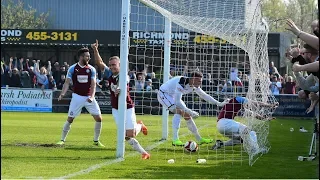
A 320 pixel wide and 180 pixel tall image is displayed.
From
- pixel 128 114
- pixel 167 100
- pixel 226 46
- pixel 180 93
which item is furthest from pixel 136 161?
pixel 226 46

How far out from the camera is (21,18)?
5934 centimetres

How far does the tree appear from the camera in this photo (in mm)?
58153

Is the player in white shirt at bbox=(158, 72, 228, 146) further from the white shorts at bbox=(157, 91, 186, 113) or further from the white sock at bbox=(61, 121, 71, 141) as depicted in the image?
the white sock at bbox=(61, 121, 71, 141)

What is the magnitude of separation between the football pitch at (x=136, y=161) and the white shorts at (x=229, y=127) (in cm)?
41

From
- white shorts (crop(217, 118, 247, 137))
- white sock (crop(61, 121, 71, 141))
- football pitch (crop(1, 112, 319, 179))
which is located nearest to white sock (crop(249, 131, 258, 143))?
football pitch (crop(1, 112, 319, 179))

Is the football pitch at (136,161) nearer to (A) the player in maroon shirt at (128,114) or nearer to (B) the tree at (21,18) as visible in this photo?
(A) the player in maroon shirt at (128,114)

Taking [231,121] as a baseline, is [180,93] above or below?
above

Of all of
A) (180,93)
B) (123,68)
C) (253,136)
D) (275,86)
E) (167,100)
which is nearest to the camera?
(123,68)

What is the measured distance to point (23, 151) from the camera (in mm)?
14375

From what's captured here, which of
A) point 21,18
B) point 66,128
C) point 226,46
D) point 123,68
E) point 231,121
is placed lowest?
point 66,128

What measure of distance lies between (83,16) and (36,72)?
83.4ft

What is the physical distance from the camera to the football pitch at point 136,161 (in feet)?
36.1

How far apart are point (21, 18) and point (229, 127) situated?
46.7 metres

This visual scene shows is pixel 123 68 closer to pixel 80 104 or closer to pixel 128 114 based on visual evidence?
pixel 128 114
